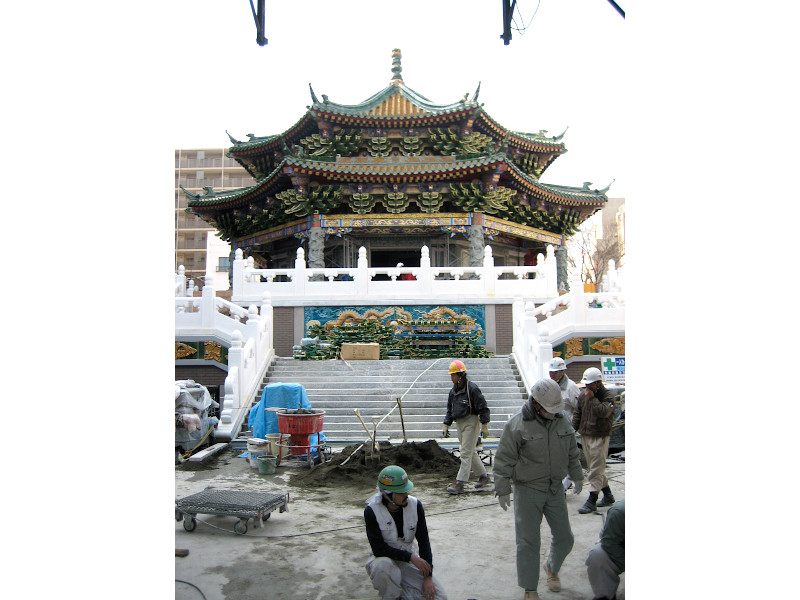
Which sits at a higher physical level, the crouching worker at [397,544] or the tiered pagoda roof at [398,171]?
the tiered pagoda roof at [398,171]

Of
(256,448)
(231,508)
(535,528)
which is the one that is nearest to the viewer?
(535,528)

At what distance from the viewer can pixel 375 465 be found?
→ 26.5ft

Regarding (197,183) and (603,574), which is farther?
(197,183)

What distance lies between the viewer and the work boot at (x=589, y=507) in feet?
20.3

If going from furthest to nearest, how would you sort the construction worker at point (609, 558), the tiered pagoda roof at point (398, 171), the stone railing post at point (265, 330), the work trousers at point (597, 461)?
the tiered pagoda roof at point (398, 171) < the stone railing post at point (265, 330) < the work trousers at point (597, 461) < the construction worker at point (609, 558)

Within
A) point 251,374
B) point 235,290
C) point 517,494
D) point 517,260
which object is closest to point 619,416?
point 517,494

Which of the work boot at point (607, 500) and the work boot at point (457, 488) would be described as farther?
the work boot at point (457, 488)

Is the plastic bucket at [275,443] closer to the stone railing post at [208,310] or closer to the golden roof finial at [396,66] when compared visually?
the stone railing post at [208,310]

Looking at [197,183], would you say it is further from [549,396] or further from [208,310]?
[549,396]

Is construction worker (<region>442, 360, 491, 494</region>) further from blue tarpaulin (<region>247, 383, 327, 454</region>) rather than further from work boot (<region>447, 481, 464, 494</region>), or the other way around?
blue tarpaulin (<region>247, 383, 327, 454</region>)

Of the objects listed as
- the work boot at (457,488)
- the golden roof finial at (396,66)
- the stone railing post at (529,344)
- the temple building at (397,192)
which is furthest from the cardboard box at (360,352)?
the golden roof finial at (396,66)

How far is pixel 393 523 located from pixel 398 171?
52.8 feet

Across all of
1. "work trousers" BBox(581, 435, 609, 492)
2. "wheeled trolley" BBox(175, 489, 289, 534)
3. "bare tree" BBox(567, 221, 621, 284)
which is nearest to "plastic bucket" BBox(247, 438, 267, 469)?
"wheeled trolley" BBox(175, 489, 289, 534)

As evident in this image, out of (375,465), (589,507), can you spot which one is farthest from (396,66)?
(589,507)
